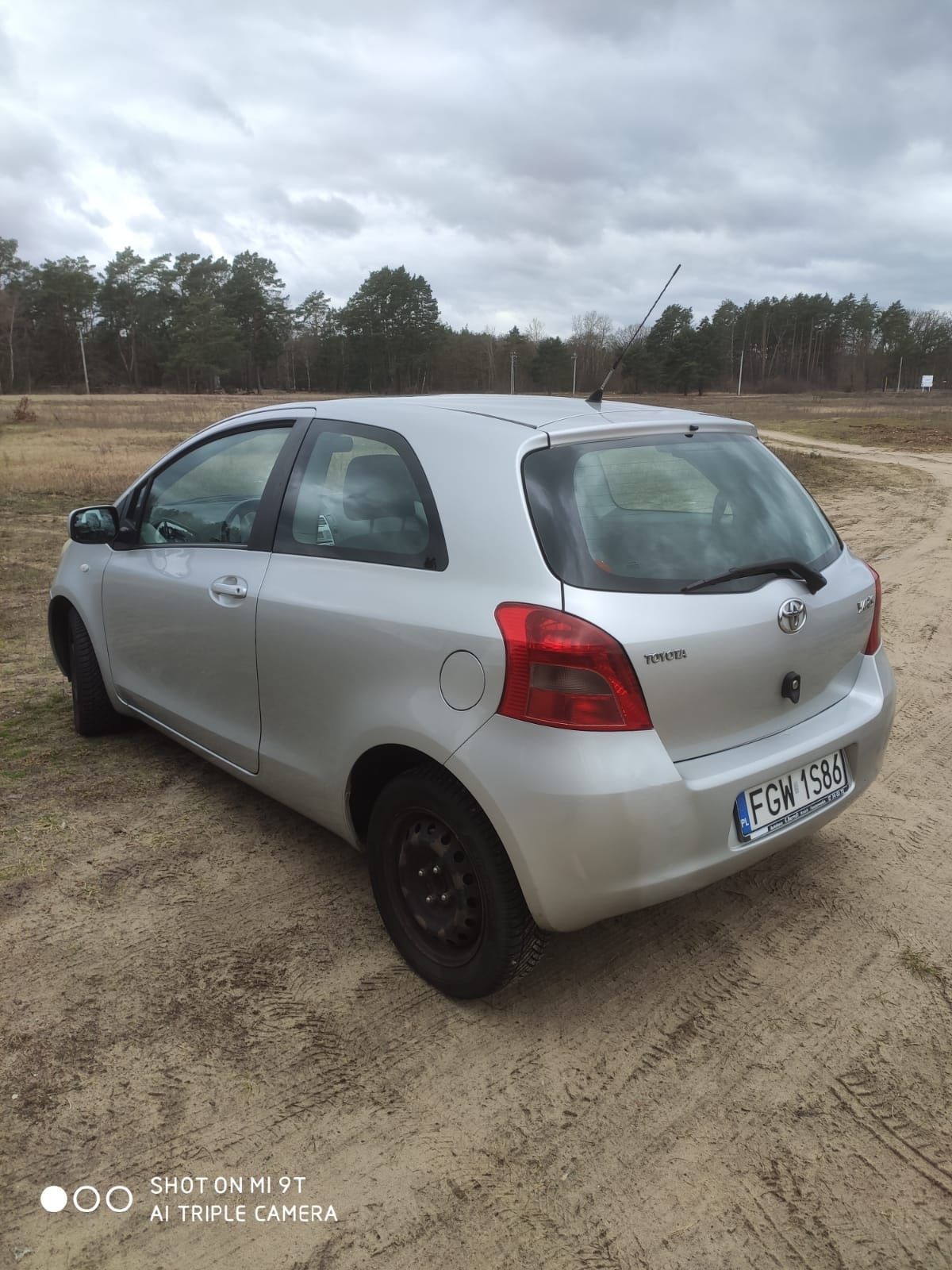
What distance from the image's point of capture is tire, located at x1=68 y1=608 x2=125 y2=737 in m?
4.38

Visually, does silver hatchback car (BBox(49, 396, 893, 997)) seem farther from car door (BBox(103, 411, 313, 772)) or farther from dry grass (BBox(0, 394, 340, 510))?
dry grass (BBox(0, 394, 340, 510))

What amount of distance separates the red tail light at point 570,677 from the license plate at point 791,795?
1.62ft

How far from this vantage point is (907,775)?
4.15m

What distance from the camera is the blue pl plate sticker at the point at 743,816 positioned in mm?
2441

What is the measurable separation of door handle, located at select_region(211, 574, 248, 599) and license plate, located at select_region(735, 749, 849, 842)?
5.87 feet

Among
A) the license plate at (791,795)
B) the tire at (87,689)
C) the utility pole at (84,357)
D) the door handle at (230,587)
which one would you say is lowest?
the tire at (87,689)

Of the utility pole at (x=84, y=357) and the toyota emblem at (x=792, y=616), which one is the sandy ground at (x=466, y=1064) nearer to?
the toyota emblem at (x=792, y=616)

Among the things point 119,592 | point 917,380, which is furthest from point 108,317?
point 119,592

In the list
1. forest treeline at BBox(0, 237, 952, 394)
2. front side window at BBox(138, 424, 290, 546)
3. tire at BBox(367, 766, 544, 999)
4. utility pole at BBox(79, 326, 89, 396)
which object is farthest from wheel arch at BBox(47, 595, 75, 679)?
utility pole at BBox(79, 326, 89, 396)

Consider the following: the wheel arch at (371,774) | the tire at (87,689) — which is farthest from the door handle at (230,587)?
the tire at (87,689)

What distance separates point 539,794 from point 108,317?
11480cm

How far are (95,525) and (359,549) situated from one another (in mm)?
1824

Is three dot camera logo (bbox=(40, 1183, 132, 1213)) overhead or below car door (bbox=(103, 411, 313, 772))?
below

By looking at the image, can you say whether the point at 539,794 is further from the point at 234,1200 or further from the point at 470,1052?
the point at 234,1200
